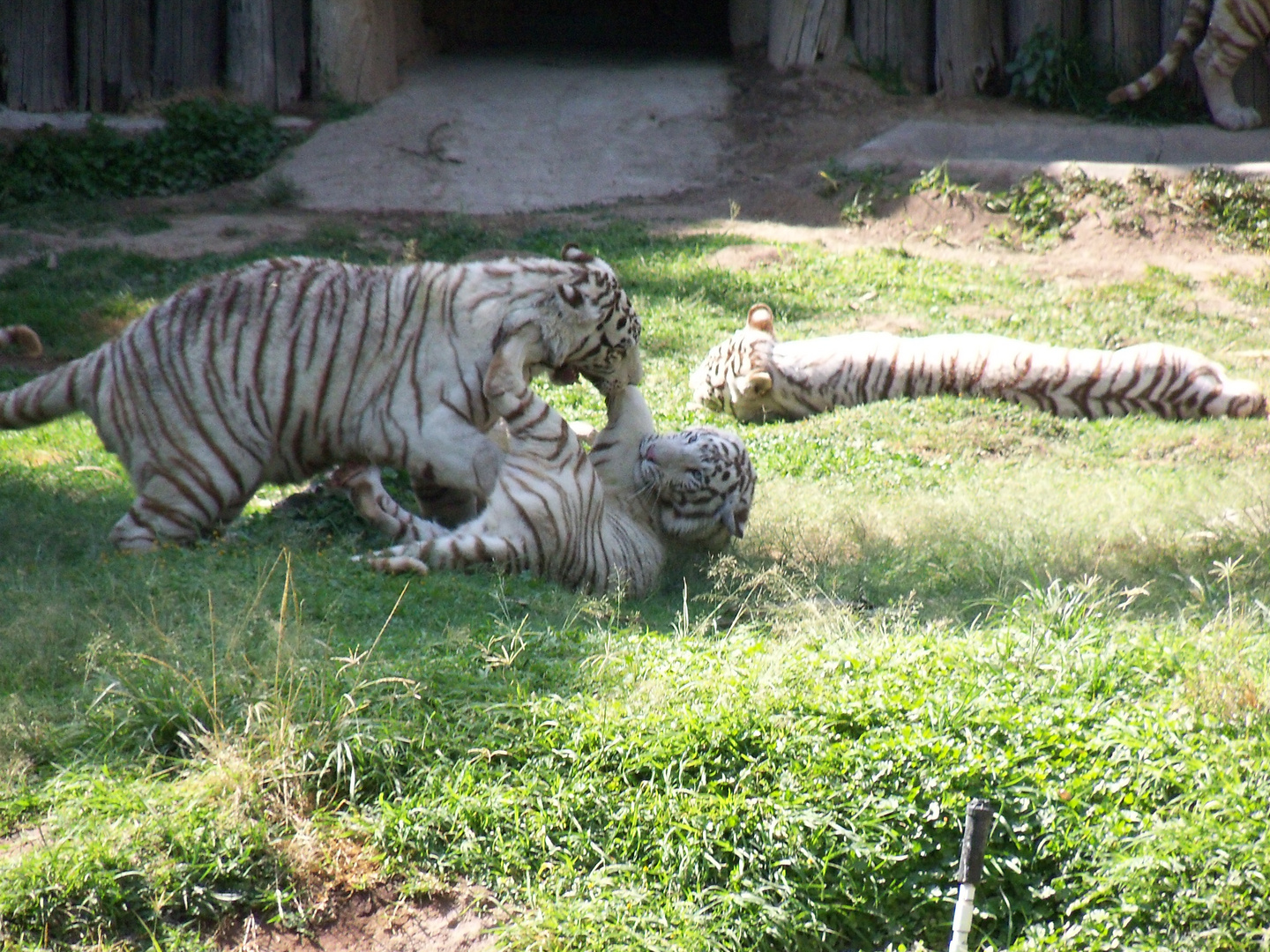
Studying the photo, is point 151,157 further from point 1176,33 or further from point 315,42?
point 1176,33

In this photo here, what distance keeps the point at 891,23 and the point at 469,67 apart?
5.02 metres

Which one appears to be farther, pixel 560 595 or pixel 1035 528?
pixel 1035 528

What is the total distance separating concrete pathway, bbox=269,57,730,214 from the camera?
12383mm

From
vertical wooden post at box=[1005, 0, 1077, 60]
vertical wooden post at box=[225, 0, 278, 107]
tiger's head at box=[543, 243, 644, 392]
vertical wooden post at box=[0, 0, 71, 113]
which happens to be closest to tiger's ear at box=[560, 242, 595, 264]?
tiger's head at box=[543, 243, 644, 392]

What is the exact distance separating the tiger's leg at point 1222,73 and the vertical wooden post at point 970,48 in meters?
2.05

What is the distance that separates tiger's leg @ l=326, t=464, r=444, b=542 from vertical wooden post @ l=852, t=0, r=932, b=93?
10746mm

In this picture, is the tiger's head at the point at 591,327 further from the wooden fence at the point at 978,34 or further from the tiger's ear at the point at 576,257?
the wooden fence at the point at 978,34

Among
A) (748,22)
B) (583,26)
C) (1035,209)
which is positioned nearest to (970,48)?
(748,22)

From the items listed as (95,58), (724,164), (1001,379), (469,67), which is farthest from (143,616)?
(469,67)

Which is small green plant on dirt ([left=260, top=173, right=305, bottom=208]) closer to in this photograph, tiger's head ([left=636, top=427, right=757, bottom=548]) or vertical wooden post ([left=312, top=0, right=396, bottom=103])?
vertical wooden post ([left=312, top=0, right=396, bottom=103])

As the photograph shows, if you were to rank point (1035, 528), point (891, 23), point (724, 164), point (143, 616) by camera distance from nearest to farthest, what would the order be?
point (143, 616) < point (1035, 528) < point (724, 164) < point (891, 23)

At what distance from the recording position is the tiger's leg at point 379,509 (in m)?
5.13

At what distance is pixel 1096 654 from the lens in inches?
144

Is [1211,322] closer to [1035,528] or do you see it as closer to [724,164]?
[1035,528]
